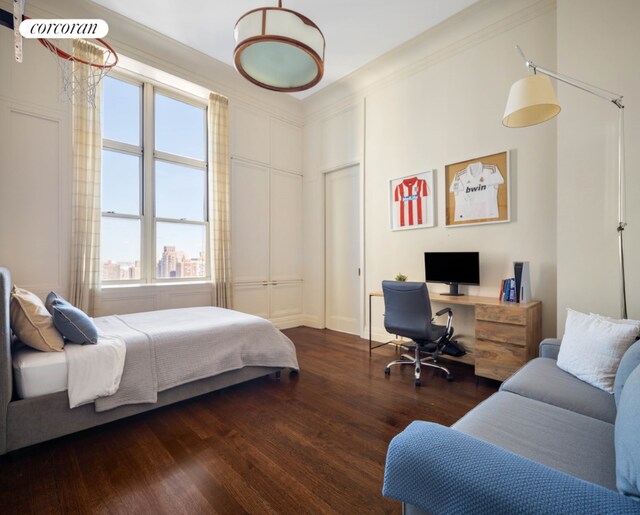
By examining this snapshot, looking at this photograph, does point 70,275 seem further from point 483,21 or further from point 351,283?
point 483,21

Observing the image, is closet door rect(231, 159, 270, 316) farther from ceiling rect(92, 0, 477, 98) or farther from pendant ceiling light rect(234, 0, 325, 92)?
pendant ceiling light rect(234, 0, 325, 92)

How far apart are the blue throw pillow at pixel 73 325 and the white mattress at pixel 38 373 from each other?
0.13m

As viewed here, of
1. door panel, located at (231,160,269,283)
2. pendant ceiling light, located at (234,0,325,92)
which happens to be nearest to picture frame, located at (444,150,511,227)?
pendant ceiling light, located at (234,0,325,92)

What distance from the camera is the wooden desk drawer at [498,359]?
8.98 ft

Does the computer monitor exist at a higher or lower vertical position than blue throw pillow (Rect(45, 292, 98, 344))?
higher

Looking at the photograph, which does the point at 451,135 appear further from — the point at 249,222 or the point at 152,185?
the point at 152,185

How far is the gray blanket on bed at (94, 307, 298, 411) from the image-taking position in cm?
220

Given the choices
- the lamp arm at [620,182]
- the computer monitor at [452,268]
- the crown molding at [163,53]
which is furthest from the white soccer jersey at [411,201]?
the crown molding at [163,53]

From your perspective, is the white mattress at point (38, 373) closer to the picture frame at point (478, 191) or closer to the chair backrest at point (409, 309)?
the chair backrest at point (409, 309)

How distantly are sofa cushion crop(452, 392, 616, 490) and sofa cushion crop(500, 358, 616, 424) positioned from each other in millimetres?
88

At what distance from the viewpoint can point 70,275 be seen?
338cm

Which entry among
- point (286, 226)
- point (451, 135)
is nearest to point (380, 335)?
point (286, 226)

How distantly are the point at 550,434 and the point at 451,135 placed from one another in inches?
132

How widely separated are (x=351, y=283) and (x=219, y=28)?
367 centimetres
